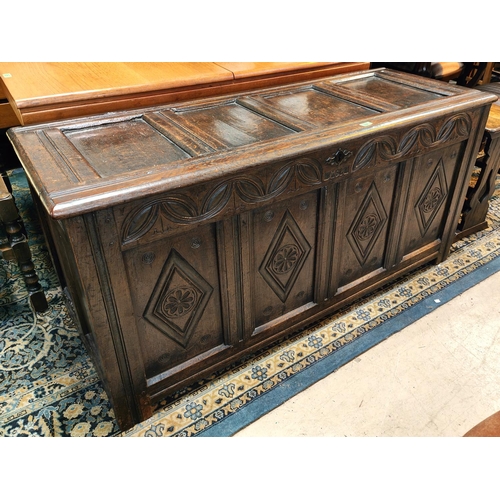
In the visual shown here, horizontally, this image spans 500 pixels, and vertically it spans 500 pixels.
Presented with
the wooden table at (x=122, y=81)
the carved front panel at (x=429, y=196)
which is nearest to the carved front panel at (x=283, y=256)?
the carved front panel at (x=429, y=196)

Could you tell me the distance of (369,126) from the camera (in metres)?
1.69

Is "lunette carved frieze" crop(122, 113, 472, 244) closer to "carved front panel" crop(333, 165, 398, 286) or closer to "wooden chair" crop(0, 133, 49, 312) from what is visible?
"carved front panel" crop(333, 165, 398, 286)

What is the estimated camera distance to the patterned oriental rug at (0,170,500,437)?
1721 mm

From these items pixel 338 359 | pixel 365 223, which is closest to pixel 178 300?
pixel 338 359

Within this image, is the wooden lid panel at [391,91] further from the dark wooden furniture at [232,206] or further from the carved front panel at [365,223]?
the carved front panel at [365,223]

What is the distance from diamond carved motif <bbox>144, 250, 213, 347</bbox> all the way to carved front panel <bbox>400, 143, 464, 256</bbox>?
1.08 meters

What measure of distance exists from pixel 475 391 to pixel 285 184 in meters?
1.13

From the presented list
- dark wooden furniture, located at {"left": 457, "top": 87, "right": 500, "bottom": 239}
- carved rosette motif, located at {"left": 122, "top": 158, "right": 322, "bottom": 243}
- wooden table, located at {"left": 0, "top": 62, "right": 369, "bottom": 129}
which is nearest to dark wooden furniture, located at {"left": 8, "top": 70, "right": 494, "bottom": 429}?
carved rosette motif, located at {"left": 122, "top": 158, "right": 322, "bottom": 243}

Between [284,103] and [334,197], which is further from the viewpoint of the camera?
[284,103]

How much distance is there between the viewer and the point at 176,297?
1588 mm

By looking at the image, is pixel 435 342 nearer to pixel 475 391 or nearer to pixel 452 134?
pixel 475 391

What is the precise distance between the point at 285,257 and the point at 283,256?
0.04ft

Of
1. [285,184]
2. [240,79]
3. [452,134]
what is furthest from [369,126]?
[240,79]

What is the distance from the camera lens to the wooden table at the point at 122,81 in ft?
5.92
